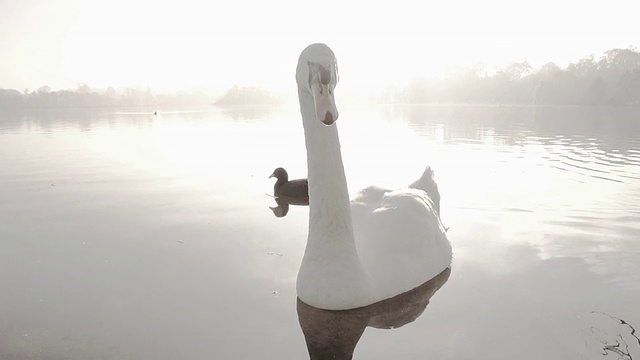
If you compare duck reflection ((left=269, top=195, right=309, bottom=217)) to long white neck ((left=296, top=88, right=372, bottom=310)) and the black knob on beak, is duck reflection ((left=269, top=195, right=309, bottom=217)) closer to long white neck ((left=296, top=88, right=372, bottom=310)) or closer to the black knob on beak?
long white neck ((left=296, top=88, right=372, bottom=310))

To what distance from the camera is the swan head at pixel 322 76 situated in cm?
322

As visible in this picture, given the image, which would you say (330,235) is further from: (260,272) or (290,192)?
(290,192)

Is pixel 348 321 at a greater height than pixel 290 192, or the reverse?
pixel 290 192

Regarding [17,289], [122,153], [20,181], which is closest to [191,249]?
[17,289]

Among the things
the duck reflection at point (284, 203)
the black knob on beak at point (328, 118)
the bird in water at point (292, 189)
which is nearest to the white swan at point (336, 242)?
the black knob on beak at point (328, 118)

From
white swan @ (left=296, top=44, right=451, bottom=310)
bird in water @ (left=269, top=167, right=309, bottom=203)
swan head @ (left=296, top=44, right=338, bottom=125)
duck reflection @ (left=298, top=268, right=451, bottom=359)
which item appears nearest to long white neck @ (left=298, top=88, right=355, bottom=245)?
white swan @ (left=296, top=44, right=451, bottom=310)

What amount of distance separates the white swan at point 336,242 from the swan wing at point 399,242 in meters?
0.01

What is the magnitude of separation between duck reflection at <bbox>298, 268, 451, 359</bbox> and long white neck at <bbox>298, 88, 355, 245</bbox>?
79cm

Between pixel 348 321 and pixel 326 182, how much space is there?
1.38 meters

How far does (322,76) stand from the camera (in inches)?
131

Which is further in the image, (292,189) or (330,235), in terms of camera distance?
(292,189)

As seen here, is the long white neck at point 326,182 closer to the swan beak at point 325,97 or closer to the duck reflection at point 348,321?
the swan beak at point 325,97

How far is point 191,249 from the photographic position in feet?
21.8

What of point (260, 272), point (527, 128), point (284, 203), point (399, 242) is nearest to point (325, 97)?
point (399, 242)
